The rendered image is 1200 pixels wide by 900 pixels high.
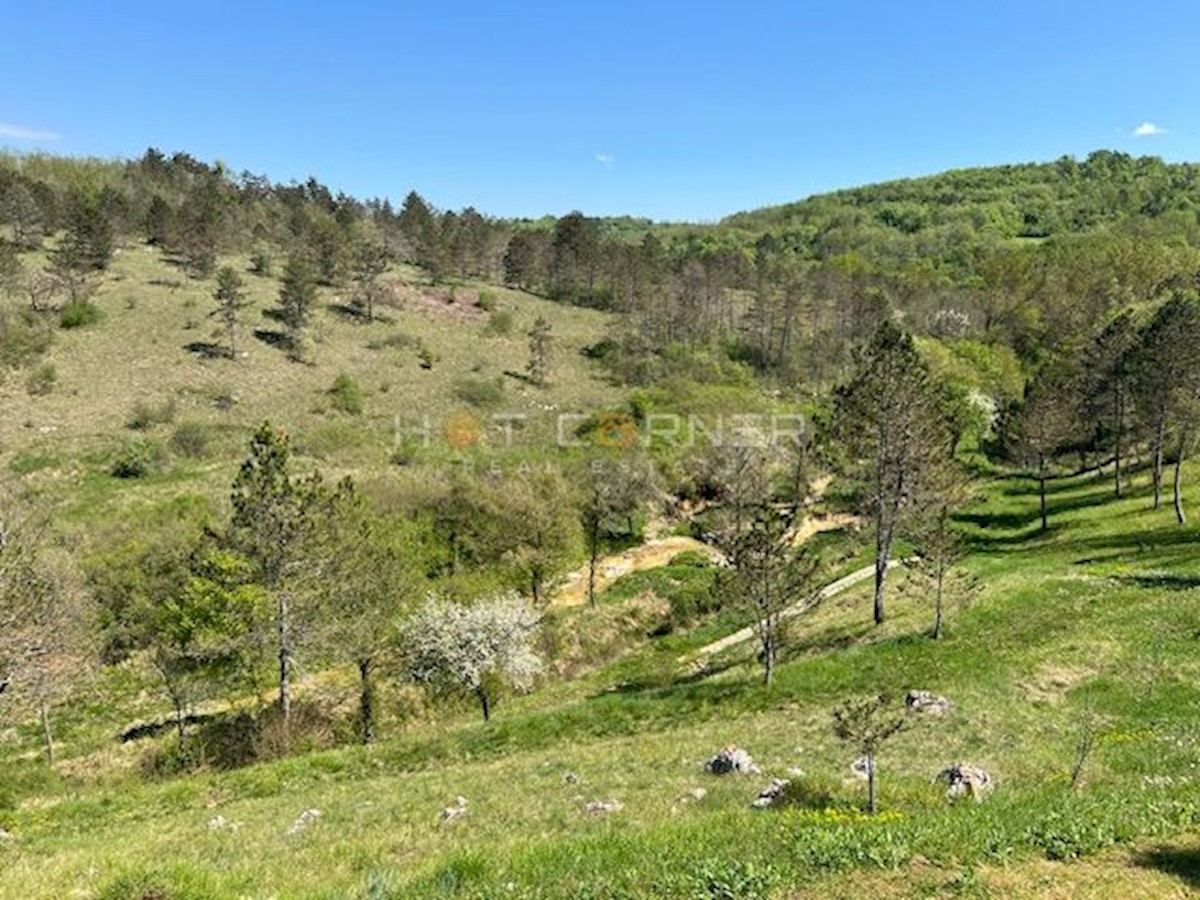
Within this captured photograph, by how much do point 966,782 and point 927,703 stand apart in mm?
10202

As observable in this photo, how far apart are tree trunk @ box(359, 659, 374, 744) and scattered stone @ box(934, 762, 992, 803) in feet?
91.9

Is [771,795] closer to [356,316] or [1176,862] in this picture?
[1176,862]

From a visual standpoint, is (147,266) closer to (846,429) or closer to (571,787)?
(846,429)

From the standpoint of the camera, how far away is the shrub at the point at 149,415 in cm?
7838

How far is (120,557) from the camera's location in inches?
2074

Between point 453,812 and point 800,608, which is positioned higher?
point 453,812

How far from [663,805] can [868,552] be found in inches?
2047

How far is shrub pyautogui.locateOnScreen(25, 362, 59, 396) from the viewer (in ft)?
269

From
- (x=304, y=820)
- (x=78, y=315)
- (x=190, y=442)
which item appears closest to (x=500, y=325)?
(x=78, y=315)

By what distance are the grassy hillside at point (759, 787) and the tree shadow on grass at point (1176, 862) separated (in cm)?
4

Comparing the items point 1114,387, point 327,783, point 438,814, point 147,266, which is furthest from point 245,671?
point 147,266

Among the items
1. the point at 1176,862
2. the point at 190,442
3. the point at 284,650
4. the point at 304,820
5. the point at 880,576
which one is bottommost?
the point at 284,650

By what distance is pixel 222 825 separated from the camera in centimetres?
2197

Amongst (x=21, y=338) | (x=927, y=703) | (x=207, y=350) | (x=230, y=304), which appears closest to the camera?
(x=927, y=703)
